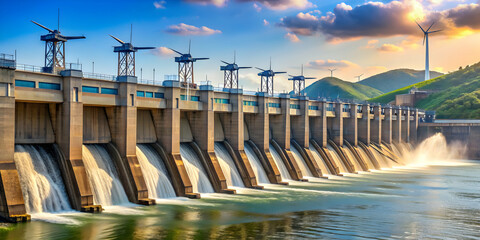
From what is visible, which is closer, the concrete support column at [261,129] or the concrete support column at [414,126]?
the concrete support column at [261,129]

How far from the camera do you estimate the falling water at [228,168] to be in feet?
205

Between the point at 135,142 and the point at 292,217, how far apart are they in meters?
18.0

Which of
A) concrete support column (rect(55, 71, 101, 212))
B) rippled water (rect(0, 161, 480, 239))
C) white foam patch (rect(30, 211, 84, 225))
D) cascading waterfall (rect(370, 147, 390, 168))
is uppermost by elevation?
concrete support column (rect(55, 71, 101, 212))

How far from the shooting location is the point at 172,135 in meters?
55.6

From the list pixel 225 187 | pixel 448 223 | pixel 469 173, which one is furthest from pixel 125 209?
pixel 469 173

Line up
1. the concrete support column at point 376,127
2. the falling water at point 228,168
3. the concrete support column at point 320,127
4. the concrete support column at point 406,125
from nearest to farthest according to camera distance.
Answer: the falling water at point 228,168 < the concrete support column at point 320,127 < the concrete support column at point 376,127 < the concrete support column at point 406,125

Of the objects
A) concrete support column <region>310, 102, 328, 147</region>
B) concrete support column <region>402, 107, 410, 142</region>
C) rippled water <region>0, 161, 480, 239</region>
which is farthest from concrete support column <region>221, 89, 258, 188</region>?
concrete support column <region>402, 107, 410, 142</region>

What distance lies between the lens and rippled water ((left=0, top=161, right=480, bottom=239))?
3650 cm

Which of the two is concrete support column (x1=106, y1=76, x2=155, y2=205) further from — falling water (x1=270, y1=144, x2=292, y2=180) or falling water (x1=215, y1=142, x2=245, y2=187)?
falling water (x1=270, y1=144, x2=292, y2=180)

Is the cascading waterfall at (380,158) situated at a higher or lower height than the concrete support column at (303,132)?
lower

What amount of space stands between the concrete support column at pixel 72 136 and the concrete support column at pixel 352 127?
64167 millimetres

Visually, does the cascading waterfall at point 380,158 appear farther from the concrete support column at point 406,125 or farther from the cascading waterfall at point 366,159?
the concrete support column at point 406,125

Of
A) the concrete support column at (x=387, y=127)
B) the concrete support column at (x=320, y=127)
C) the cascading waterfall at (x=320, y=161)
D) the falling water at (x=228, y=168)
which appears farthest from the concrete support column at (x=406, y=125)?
the falling water at (x=228, y=168)

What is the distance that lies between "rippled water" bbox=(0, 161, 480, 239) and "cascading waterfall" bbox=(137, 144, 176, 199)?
1.85m
